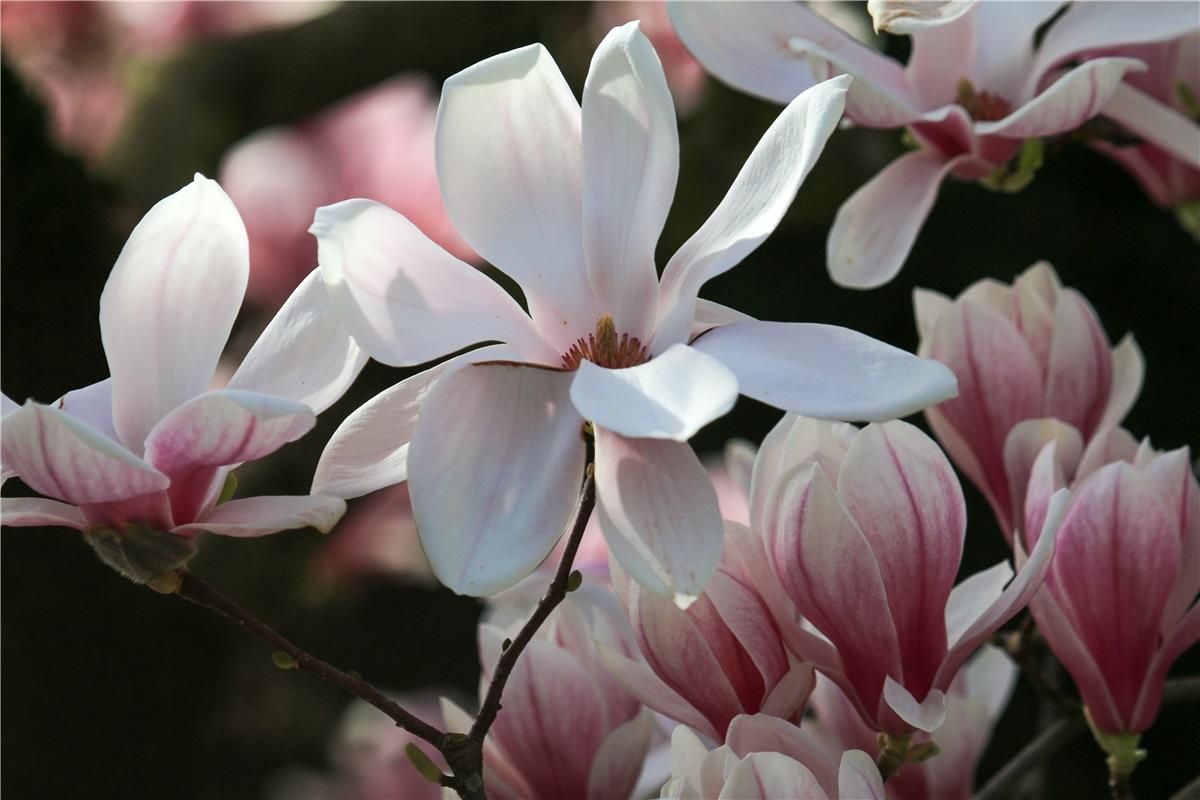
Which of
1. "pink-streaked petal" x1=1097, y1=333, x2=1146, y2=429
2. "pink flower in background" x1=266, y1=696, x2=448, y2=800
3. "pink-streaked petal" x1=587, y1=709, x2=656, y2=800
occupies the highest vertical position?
"pink-streaked petal" x1=1097, y1=333, x2=1146, y2=429

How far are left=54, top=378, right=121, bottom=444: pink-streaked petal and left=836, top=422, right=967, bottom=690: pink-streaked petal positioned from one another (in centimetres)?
17

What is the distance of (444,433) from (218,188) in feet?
0.28

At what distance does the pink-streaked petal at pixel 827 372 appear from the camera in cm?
27

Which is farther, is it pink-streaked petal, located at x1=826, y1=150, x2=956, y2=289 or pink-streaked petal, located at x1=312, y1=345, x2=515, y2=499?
pink-streaked petal, located at x1=826, y1=150, x2=956, y2=289

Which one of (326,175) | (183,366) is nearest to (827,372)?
(183,366)

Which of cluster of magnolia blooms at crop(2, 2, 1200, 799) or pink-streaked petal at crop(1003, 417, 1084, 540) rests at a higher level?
cluster of magnolia blooms at crop(2, 2, 1200, 799)

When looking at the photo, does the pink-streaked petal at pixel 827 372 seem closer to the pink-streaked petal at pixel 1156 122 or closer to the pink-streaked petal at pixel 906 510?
the pink-streaked petal at pixel 906 510

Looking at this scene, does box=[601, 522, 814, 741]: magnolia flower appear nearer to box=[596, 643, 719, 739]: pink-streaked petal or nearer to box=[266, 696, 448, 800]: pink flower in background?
box=[596, 643, 719, 739]: pink-streaked petal

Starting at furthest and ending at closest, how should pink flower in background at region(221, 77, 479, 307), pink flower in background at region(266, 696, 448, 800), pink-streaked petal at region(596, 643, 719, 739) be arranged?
pink flower in background at region(221, 77, 479, 307) < pink flower in background at region(266, 696, 448, 800) < pink-streaked petal at region(596, 643, 719, 739)

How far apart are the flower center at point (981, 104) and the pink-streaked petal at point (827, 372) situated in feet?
0.59

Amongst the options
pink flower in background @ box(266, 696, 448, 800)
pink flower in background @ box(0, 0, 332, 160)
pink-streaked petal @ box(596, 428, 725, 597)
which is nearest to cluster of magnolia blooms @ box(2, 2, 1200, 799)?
pink-streaked petal @ box(596, 428, 725, 597)

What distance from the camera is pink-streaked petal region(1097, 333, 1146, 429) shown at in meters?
0.44

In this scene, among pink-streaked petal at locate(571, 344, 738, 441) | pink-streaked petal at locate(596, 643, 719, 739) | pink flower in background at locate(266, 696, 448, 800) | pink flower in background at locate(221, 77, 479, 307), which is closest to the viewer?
pink-streaked petal at locate(571, 344, 738, 441)

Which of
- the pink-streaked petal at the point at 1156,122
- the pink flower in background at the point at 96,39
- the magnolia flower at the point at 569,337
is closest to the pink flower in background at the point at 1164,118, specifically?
the pink-streaked petal at the point at 1156,122
